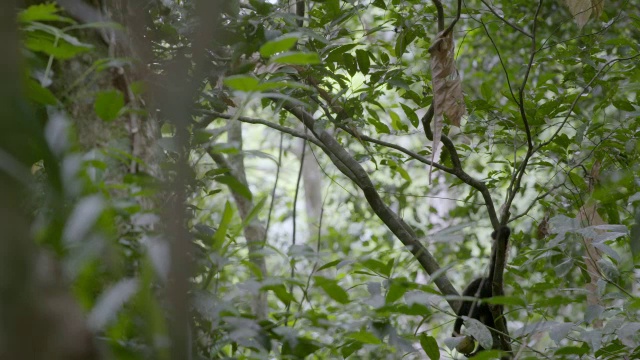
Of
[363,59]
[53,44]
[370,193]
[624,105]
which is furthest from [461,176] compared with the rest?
[53,44]

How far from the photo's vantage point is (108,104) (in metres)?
0.88

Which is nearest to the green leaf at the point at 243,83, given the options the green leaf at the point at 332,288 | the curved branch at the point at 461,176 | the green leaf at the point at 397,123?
the green leaf at the point at 332,288

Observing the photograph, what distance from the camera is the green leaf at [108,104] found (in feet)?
2.88

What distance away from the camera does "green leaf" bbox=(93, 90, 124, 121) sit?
2.88ft

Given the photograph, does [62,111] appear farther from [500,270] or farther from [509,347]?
[509,347]

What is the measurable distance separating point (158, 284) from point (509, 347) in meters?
1.00

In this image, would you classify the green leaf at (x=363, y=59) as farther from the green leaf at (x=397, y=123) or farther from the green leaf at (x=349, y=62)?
the green leaf at (x=397, y=123)

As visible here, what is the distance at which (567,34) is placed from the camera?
11.8ft

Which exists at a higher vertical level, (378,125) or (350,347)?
(378,125)

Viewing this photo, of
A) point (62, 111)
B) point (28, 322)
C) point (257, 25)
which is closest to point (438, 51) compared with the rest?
point (257, 25)

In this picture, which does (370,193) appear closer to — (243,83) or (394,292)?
(394,292)

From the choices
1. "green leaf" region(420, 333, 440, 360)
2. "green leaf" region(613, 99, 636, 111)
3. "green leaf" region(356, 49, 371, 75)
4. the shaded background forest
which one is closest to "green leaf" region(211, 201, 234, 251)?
the shaded background forest

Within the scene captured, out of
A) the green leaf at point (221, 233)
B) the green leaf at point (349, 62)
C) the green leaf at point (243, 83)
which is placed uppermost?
the green leaf at point (349, 62)

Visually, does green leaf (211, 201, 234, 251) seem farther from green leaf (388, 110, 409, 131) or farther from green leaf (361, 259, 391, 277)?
green leaf (388, 110, 409, 131)
